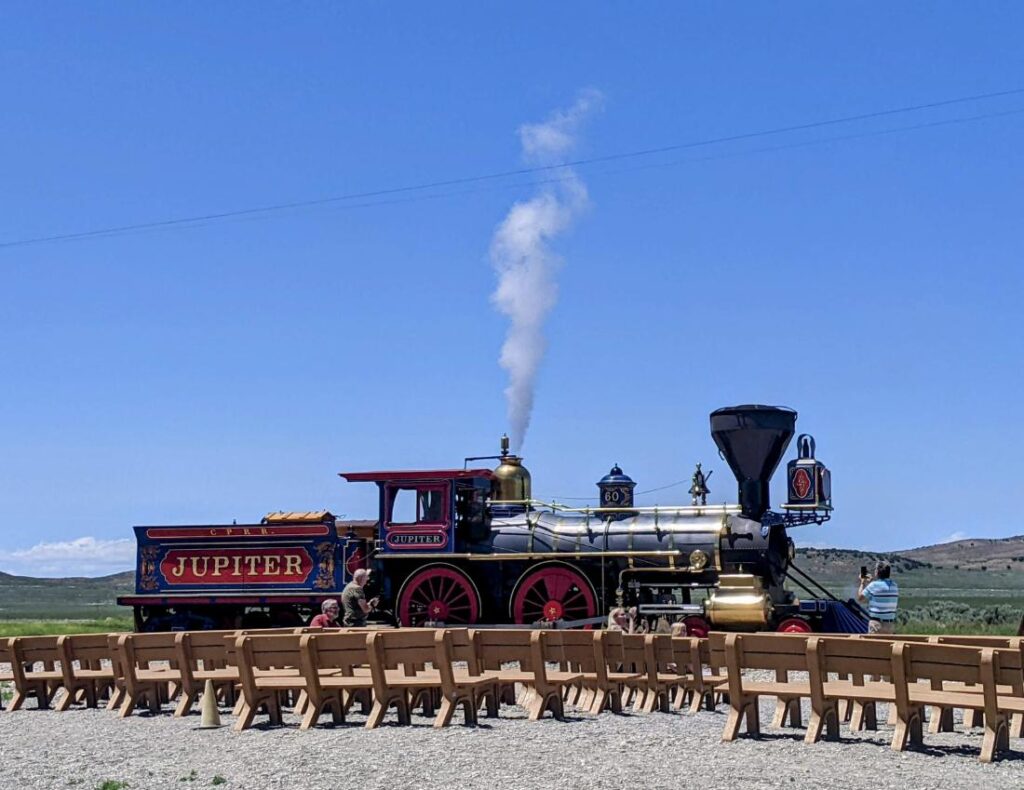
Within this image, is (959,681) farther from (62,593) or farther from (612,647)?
(62,593)

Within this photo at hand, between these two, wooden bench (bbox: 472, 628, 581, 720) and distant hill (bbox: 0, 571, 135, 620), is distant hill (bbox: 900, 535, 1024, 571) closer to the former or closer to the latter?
distant hill (bbox: 0, 571, 135, 620)

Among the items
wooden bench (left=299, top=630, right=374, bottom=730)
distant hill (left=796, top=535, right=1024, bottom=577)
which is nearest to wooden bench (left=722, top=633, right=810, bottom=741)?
wooden bench (left=299, top=630, right=374, bottom=730)

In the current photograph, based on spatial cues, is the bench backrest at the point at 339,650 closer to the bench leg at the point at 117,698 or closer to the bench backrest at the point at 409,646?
the bench backrest at the point at 409,646

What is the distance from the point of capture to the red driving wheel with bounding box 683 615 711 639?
19562 millimetres

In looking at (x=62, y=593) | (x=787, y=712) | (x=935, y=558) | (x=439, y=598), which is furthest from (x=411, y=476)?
(x=935, y=558)

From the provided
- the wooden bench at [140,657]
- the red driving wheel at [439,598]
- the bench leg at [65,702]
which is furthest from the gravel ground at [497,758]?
the red driving wheel at [439,598]

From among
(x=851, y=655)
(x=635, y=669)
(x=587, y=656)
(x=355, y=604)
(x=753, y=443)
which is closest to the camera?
(x=851, y=655)

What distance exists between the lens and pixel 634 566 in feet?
69.1

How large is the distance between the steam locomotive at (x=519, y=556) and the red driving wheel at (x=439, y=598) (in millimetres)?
21

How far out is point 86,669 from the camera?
44.8 ft

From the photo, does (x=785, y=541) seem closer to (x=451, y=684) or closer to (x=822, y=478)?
(x=822, y=478)

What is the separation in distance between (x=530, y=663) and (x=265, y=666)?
2133 millimetres

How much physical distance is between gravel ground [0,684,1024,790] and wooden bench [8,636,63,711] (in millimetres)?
1791

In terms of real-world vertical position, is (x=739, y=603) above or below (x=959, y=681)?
above
